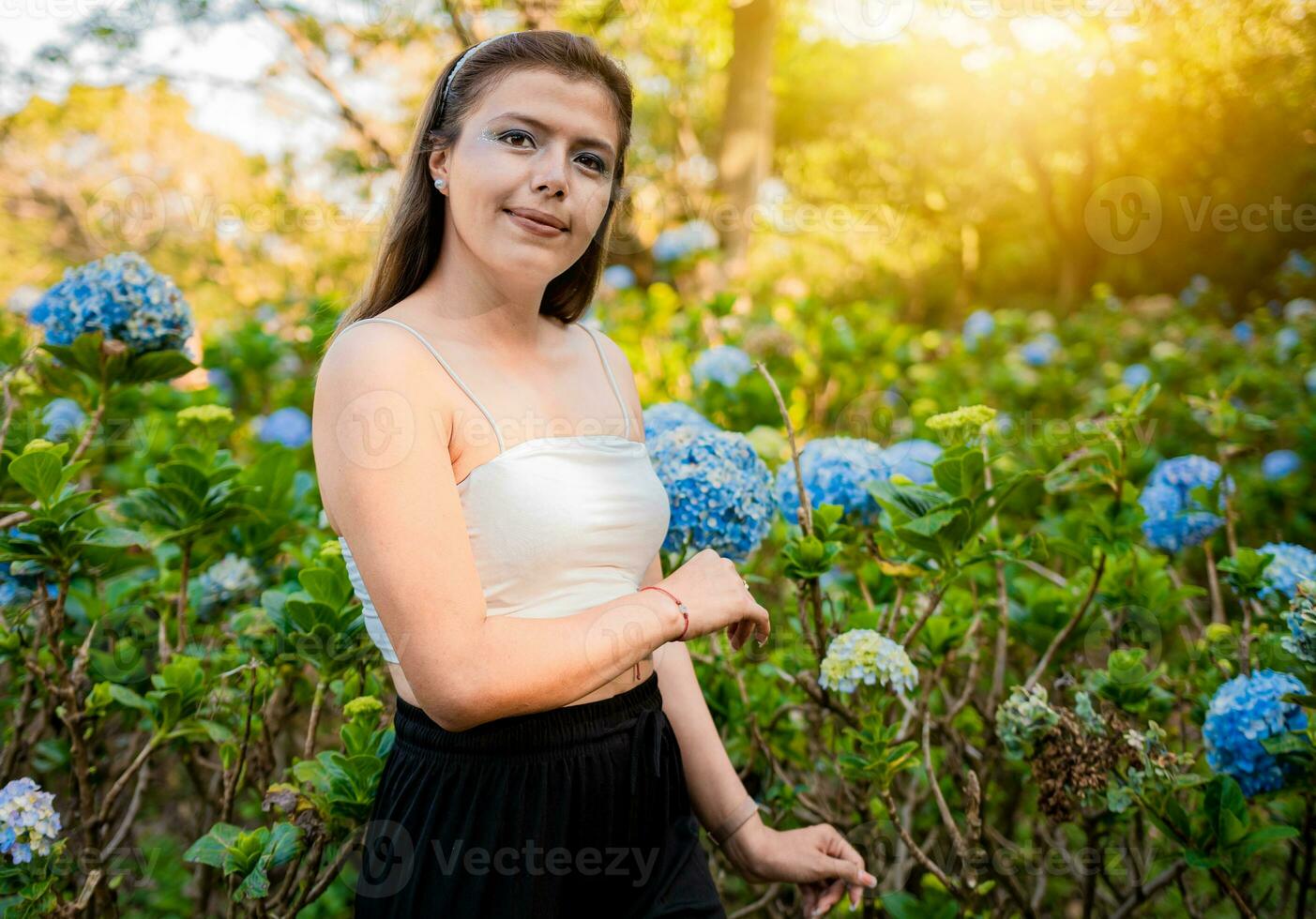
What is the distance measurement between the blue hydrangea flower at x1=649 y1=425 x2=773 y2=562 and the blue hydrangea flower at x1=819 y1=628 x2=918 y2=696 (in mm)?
282

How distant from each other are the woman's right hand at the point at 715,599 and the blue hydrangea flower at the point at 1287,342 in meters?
4.58

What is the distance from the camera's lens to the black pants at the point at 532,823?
115 cm

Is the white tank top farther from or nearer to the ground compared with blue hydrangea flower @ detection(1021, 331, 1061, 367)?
nearer to the ground

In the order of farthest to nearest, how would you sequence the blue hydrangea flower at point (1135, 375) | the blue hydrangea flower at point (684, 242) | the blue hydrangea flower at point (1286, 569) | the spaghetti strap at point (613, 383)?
the blue hydrangea flower at point (684, 242)
the blue hydrangea flower at point (1135, 375)
the blue hydrangea flower at point (1286, 569)
the spaghetti strap at point (613, 383)

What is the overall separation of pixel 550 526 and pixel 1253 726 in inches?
45.2

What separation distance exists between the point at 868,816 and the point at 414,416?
Answer: 127cm

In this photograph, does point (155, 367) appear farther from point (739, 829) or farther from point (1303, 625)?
point (1303, 625)

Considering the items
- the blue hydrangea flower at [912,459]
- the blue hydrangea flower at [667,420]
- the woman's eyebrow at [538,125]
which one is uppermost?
the woman's eyebrow at [538,125]

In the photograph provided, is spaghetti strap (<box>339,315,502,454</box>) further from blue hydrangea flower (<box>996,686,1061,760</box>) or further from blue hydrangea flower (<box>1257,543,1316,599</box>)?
blue hydrangea flower (<box>1257,543,1316,599</box>)

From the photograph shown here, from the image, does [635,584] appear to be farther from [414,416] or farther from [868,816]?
[868,816]

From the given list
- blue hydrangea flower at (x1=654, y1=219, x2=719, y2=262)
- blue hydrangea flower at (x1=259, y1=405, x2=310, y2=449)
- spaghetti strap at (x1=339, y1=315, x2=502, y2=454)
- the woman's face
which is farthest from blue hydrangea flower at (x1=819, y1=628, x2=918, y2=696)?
blue hydrangea flower at (x1=654, y1=219, x2=719, y2=262)

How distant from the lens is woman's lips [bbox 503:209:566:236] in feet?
4.10

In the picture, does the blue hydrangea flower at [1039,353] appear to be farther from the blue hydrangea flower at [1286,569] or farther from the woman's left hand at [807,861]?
the woman's left hand at [807,861]

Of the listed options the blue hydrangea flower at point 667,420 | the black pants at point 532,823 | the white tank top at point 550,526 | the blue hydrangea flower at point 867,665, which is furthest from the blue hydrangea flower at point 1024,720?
the blue hydrangea flower at point 667,420
